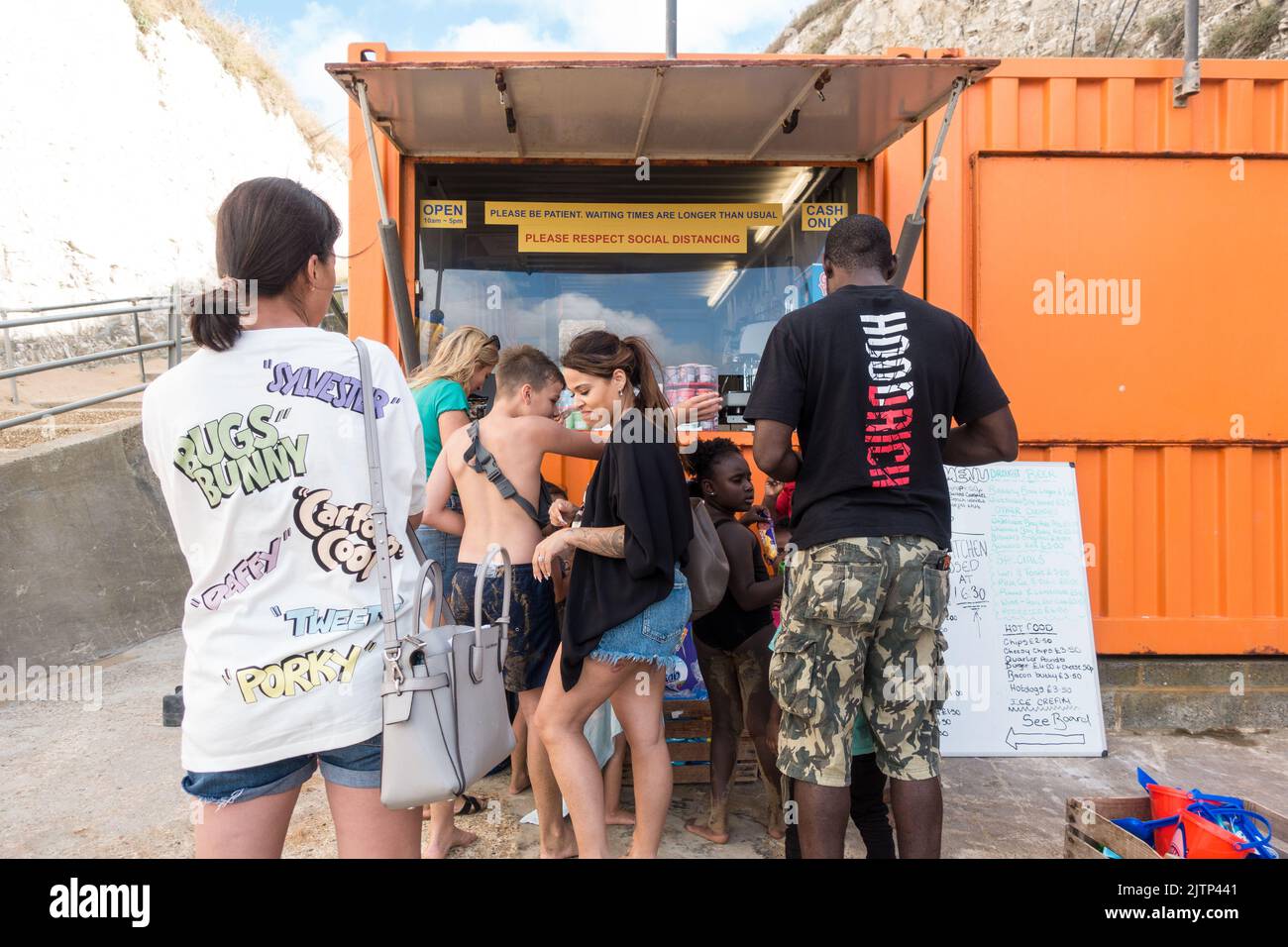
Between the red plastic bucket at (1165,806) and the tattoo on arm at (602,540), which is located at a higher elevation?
the tattoo on arm at (602,540)

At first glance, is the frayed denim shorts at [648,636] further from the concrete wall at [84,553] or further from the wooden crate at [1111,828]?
the concrete wall at [84,553]

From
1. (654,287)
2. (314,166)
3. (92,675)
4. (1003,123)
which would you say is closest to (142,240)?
(314,166)

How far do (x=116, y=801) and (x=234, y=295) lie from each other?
346cm

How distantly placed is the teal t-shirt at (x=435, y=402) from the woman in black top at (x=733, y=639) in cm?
107

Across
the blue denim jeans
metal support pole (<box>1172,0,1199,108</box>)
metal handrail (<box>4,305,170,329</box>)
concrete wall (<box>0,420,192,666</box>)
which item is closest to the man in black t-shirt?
the blue denim jeans

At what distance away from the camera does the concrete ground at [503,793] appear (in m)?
3.48

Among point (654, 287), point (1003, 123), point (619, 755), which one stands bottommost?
point (619, 755)

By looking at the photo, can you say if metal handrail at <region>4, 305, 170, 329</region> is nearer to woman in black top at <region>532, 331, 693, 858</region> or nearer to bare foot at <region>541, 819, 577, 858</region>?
woman in black top at <region>532, 331, 693, 858</region>

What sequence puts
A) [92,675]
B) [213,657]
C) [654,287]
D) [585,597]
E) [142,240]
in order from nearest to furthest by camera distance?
[213,657]
[585,597]
[654,287]
[92,675]
[142,240]

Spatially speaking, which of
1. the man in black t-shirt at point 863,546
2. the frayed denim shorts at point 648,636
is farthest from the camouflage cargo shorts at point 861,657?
the frayed denim shorts at point 648,636

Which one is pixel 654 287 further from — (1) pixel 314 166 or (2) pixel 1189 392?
(1) pixel 314 166

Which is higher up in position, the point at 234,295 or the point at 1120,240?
the point at 1120,240

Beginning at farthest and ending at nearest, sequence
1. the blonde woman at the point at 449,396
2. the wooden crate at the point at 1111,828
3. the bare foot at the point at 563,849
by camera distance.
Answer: the blonde woman at the point at 449,396, the bare foot at the point at 563,849, the wooden crate at the point at 1111,828

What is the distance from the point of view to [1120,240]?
4.75 metres
